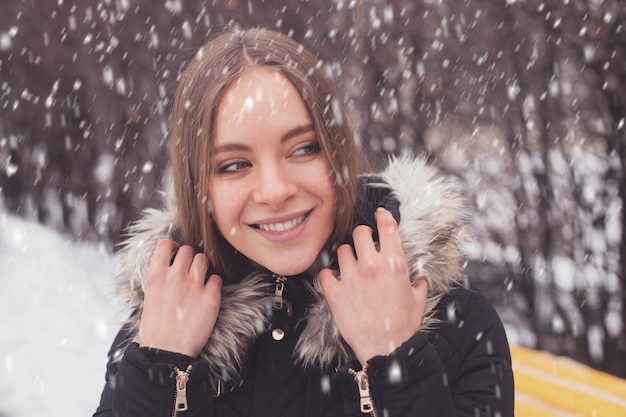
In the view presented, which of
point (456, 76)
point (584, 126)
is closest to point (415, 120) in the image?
point (456, 76)

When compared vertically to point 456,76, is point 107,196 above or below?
below

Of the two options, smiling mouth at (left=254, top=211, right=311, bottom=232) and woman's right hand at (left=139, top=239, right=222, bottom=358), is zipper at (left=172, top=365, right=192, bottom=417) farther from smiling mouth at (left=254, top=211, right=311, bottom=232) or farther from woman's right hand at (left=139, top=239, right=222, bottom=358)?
smiling mouth at (left=254, top=211, right=311, bottom=232)

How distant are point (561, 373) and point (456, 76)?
2156mm

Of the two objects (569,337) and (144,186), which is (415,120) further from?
(144,186)

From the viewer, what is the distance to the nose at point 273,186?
1.55 meters

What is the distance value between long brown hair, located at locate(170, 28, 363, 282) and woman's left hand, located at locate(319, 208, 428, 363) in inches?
→ 5.1

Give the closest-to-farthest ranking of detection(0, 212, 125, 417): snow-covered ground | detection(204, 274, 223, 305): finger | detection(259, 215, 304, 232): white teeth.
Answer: detection(259, 215, 304, 232): white teeth, detection(204, 274, 223, 305): finger, detection(0, 212, 125, 417): snow-covered ground

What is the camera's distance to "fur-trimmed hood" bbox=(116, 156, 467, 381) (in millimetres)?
1722

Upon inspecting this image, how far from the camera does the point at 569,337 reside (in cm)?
450

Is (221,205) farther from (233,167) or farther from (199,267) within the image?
(199,267)

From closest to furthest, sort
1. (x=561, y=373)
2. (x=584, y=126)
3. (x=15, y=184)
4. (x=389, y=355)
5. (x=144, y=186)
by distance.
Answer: (x=389, y=355) → (x=561, y=373) → (x=584, y=126) → (x=144, y=186) → (x=15, y=184)

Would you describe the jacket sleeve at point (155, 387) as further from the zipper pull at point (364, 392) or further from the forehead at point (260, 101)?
the forehead at point (260, 101)

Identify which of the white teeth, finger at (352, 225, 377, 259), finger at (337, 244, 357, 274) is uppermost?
the white teeth

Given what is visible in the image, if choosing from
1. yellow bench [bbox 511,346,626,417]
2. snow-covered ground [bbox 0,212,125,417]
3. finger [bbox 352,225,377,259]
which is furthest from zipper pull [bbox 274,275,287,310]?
snow-covered ground [bbox 0,212,125,417]
